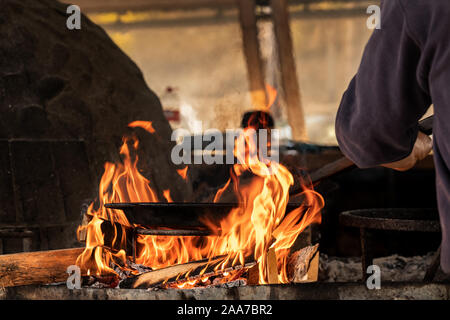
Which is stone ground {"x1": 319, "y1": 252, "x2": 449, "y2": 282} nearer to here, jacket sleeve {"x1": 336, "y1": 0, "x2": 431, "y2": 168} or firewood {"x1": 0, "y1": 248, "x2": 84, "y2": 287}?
firewood {"x1": 0, "y1": 248, "x2": 84, "y2": 287}

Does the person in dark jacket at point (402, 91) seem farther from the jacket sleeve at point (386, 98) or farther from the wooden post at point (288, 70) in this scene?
the wooden post at point (288, 70)

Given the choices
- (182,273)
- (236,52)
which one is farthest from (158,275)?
(236,52)

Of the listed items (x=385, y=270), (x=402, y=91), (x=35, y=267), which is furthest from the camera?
(x=385, y=270)

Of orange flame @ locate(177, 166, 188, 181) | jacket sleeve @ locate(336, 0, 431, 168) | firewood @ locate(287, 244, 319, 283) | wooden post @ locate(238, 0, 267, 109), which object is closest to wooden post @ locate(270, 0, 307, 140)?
wooden post @ locate(238, 0, 267, 109)

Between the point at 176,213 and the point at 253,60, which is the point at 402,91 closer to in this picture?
the point at 176,213

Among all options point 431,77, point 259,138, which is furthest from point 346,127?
point 259,138

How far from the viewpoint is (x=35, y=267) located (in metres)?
1.84

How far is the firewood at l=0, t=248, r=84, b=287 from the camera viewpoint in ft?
5.89

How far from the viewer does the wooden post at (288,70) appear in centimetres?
579

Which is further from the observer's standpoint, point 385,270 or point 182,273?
point 385,270

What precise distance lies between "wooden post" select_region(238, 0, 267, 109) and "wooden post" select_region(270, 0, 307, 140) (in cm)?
24

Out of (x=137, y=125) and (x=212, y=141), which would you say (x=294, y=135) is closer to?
(x=212, y=141)

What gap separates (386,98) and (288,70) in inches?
195

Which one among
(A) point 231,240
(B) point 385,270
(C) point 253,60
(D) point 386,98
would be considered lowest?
(B) point 385,270
